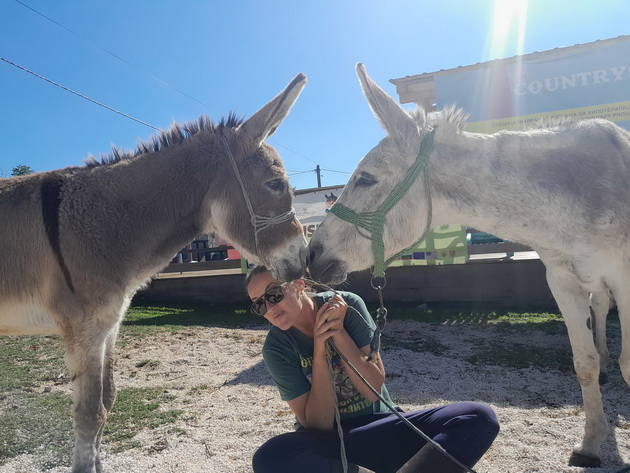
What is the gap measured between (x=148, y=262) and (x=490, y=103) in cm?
871

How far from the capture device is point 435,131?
2479 millimetres

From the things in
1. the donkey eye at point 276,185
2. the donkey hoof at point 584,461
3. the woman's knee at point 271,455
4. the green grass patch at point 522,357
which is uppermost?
the donkey eye at point 276,185

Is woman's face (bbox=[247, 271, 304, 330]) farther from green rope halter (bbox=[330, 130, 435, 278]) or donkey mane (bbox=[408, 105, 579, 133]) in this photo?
donkey mane (bbox=[408, 105, 579, 133])

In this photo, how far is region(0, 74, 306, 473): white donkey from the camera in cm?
264

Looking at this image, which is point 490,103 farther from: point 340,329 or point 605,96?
point 340,329

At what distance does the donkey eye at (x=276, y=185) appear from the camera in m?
2.99

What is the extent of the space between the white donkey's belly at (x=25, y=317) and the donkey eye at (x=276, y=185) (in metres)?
1.63

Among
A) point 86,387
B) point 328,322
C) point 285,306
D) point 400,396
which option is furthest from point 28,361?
point 328,322

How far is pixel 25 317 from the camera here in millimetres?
2719

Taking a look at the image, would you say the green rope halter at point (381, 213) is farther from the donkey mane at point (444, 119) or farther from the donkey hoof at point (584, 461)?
the donkey hoof at point (584, 461)

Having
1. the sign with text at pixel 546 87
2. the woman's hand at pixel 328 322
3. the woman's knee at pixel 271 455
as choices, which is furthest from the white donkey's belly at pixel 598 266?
the sign with text at pixel 546 87

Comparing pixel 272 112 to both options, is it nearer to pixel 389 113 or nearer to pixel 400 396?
pixel 389 113

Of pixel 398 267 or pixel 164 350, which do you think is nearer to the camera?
pixel 164 350

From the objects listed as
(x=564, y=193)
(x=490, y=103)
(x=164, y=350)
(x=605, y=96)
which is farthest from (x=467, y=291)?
(x=564, y=193)
